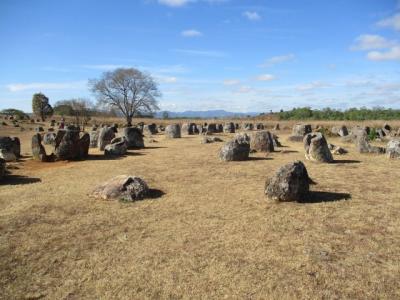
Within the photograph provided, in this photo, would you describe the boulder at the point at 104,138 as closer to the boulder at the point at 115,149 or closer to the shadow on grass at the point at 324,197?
the boulder at the point at 115,149

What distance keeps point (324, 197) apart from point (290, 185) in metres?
1.34

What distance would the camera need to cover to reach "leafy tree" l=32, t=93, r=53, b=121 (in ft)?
209

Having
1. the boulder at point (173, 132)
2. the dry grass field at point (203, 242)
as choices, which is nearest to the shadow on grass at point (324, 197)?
the dry grass field at point (203, 242)

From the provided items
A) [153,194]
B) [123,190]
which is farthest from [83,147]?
[123,190]

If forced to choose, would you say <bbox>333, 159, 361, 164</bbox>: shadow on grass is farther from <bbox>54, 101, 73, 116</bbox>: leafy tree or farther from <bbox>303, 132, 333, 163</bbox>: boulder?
<bbox>54, 101, 73, 116</bbox>: leafy tree

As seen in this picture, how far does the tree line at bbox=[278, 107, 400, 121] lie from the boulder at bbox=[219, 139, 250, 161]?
4646 cm

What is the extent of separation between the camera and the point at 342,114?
64812mm

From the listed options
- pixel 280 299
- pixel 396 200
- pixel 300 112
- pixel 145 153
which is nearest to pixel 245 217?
pixel 280 299

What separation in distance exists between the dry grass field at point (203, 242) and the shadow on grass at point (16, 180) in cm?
21

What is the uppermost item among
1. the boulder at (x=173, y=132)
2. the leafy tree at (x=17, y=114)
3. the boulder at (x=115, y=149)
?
the leafy tree at (x=17, y=114)

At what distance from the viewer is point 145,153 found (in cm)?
2255

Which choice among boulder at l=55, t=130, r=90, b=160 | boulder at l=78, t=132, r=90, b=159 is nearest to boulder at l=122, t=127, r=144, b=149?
boulder at l=78, t=132, r=90, b=159

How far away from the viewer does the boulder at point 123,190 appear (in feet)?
36.7

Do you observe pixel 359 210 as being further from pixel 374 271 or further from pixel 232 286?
pixel 232 286
